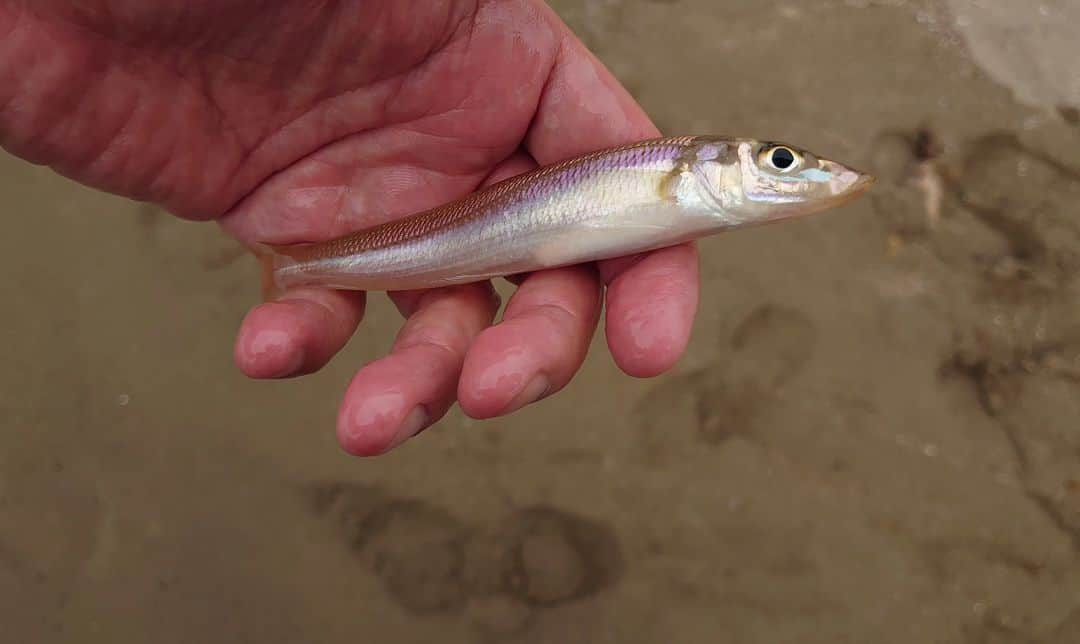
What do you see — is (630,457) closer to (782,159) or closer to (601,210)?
(601,210)

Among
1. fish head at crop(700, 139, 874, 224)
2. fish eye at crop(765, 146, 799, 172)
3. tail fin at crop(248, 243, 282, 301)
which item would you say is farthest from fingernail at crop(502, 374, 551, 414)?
tail fin at crop(248, 243, 282, 301)

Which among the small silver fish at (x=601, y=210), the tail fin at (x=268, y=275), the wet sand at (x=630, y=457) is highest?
the small silver fish at (x=601, y=210)

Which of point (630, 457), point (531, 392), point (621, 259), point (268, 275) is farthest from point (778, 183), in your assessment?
point (268, 275)

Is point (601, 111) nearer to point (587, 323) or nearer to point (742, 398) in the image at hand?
point (587, 323)

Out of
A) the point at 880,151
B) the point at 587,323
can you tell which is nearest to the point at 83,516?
the point at 587,323

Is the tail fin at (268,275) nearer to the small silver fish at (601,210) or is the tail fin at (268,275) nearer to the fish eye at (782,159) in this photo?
the small silver fish at (601,210)

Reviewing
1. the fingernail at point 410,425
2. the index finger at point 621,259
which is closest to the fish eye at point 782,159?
the index finger at point 621,259

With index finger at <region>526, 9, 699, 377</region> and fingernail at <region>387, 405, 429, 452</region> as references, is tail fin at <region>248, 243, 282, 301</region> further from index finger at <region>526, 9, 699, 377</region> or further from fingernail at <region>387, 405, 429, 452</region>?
index finger at <region>526, 9, 699, 377</region>
